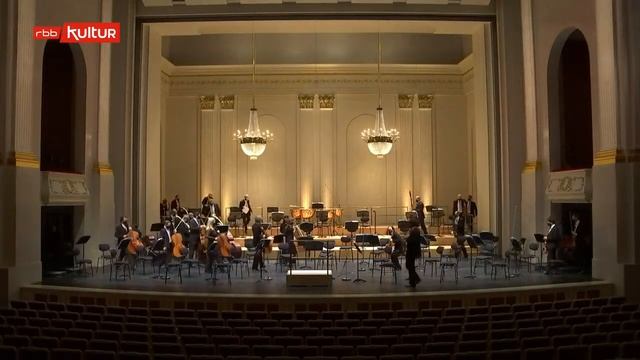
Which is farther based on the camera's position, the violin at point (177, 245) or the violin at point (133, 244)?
the violin at point (133, 244)

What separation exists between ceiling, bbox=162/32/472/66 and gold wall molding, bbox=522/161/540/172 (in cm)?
936

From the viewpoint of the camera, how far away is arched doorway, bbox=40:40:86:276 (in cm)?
1708

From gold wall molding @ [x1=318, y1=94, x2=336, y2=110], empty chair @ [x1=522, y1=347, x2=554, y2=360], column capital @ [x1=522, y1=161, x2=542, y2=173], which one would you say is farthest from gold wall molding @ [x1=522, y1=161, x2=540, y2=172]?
empty chair @ [x1=522, y1=347, x2=554, y2=360]

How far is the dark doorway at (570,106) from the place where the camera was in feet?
57.7

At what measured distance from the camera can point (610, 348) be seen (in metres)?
6.89

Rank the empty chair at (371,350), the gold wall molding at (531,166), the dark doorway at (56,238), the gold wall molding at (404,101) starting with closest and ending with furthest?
the empty chair at (371,350) < the dark doorway at (56,238) < the gold wall molding at (531,166) < the gold wall molding at (404,101)

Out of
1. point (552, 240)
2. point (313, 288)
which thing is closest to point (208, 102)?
point (313, 288)

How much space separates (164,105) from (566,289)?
19583 mm

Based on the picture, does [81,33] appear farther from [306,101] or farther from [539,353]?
[539,353]

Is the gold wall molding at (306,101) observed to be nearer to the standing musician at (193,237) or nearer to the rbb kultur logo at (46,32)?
the standing musician at (193,237)

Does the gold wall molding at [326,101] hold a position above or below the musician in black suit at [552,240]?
above

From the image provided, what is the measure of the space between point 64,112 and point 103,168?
2055 mm

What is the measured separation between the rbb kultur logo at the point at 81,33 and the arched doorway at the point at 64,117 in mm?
617

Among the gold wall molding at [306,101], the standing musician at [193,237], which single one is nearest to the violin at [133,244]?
the standing musician at [193,237]
